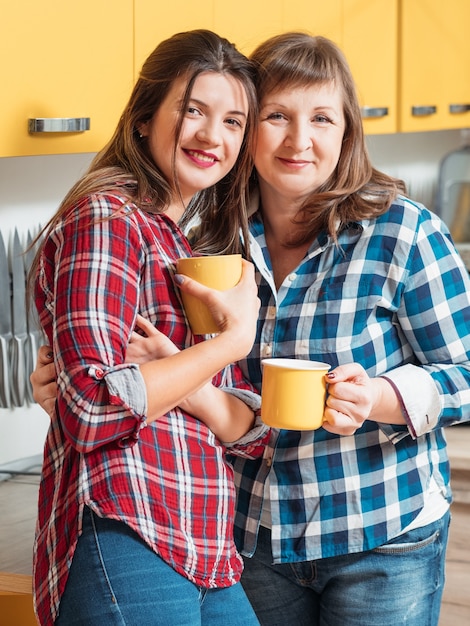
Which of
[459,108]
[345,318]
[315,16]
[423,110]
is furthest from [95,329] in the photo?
[459,108]

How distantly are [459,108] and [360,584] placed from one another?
196 cm

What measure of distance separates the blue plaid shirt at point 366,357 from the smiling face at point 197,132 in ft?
0.66

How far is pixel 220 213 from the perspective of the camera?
1.43 m

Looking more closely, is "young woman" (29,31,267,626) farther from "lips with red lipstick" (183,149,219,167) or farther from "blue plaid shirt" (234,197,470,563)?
"blue plaid shirt" (234,197,470,563)

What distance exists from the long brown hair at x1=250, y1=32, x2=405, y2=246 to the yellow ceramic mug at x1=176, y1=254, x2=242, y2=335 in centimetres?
25

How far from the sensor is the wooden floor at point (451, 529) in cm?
162

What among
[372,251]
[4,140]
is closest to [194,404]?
[372,251]

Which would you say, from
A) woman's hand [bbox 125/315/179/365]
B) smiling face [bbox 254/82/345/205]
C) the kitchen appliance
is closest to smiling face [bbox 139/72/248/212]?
smiling face [bbox 254/82/345/205]

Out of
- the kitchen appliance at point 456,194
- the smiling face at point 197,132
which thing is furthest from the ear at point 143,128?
the kitchen appliance at point 456,194

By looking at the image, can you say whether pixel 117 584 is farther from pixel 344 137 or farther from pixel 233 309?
pixel 344 137

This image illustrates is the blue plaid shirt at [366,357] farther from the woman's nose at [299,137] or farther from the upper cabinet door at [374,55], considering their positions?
the upper cabinet door at [374,55]

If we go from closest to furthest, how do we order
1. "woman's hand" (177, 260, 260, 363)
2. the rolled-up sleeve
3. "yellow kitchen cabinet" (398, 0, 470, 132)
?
the rolled-up sleeve < "woman's hand" (177, 260, 260, 363) < "yellow kitchen cabinet" (398, 0, 470, 132)

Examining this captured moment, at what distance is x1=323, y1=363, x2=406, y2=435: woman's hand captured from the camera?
118 cm

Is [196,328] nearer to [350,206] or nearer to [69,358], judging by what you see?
[69,358]
